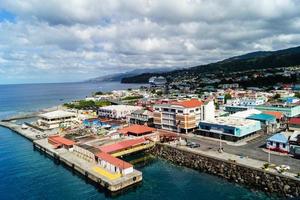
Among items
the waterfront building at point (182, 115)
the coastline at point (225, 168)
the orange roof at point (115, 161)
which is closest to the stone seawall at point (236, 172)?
the coastline at point (225, 168)

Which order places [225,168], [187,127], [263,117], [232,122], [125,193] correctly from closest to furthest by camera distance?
[125,193] → [225,168] → [232,122] → [187,127] → [263,117]

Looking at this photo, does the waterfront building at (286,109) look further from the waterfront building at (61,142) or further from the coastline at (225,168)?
the waterfront building at (61,142)

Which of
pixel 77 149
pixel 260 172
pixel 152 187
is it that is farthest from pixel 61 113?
pixel 260 172

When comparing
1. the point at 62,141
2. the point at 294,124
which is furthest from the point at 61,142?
the point at 294,124

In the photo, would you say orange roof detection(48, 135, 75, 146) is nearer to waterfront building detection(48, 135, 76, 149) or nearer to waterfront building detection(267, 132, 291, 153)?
waterfront building detection(48, 135, 76, 149)

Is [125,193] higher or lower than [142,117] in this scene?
lower

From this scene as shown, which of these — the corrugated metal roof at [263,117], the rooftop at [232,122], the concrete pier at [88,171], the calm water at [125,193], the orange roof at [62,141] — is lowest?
the calm water at [125,193]

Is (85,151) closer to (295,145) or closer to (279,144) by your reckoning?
(279,144)
